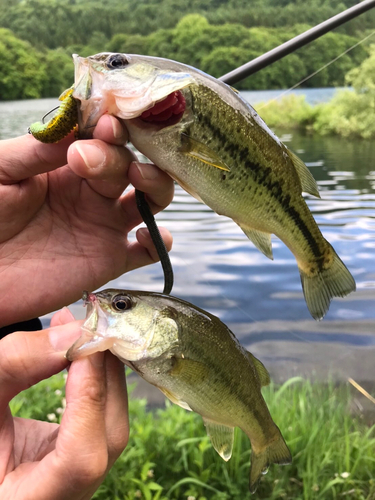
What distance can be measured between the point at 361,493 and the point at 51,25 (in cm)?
923

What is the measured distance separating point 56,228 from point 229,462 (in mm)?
1667

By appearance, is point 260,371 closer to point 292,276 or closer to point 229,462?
point 229,462

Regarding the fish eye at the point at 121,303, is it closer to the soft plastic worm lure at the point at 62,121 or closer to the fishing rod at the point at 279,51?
the soft plastic worm lure at the point at 62,121

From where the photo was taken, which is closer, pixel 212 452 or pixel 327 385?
pixel 212 452

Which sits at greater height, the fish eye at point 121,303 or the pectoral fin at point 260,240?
the pectoral fin at point 260,240

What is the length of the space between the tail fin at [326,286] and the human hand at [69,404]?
0.52 m

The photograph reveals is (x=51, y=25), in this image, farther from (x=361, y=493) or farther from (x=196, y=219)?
(x=361, y=493)

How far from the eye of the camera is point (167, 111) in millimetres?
954

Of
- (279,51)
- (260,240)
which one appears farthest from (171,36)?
(260,240)

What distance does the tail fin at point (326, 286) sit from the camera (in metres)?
1.20

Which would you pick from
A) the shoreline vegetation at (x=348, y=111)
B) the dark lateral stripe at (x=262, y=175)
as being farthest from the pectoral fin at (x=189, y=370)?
the shoreline vegetation at (x=348, y=111)

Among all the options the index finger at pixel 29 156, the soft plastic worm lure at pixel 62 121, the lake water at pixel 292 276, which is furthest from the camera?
the lake water at pixel 292 276

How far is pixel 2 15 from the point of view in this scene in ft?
31.1

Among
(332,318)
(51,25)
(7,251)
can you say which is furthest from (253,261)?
(51,25)
